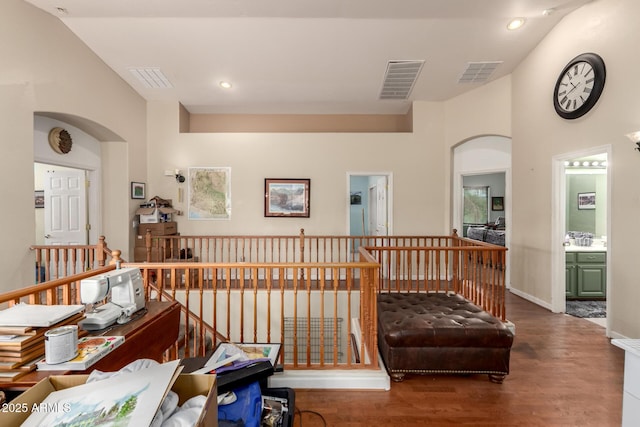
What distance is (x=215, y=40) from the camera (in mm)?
3926

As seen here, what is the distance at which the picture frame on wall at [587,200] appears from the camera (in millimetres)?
4992

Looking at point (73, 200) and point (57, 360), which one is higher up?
point (73, 200)

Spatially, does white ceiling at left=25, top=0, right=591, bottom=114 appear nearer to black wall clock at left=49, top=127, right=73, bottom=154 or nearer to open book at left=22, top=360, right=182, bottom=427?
black wall clock at left=49, top=127, right=73, bottom=154

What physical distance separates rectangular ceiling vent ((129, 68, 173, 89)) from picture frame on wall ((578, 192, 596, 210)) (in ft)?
25.0

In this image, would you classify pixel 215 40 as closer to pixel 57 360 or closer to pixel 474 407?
pixel 57 360

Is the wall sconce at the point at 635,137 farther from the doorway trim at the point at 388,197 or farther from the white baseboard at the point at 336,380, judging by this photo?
the white baseboard at the point at 336,380

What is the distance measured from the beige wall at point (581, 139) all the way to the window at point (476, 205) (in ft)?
15.9

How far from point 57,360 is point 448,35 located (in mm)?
4979

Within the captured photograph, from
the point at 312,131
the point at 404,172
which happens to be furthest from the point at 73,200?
the point at 404,172

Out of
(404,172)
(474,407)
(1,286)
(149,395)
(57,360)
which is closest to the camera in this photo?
(149,395)

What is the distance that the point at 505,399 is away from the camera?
2.22 m

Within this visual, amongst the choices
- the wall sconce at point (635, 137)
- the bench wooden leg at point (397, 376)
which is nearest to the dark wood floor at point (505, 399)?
the bench wooden leg at point (397, 376)

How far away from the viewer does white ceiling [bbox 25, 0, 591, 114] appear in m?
3.35

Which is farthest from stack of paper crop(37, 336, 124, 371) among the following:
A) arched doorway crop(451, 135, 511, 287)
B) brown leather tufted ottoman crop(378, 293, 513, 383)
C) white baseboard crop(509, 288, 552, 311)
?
arched doorway crop(451, 135, 511, 287)
